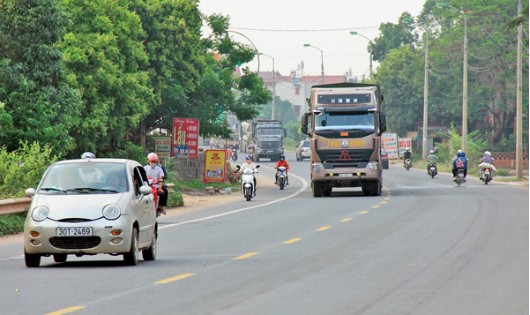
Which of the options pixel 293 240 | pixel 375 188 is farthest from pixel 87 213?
pixel 375 188

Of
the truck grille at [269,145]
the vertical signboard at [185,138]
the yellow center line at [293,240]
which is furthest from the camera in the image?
the truck grille at [269,145]

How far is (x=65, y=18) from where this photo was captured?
39.0m

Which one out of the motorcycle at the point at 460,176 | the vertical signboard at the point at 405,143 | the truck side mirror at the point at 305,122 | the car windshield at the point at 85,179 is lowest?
the motorcycle at the point at 460,176

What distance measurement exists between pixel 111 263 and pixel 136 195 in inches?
38.4

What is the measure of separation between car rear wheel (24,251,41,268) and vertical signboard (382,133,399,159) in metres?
78.1

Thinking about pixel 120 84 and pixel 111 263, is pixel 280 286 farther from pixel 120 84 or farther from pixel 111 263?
pixel 120 84

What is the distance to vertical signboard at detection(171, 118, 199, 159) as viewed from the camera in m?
51.1

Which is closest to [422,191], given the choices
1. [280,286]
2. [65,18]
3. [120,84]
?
[120,84]

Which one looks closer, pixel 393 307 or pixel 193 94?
pixel 393 307

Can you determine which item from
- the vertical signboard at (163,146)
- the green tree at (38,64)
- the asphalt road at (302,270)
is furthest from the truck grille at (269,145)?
the asphalt road at (302,270)

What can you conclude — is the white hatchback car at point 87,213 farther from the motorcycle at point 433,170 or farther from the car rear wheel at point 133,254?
the motorcycle at point 433,170

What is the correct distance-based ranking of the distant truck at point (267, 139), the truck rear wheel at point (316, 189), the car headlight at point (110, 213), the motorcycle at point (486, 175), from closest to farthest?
1. the car headlight at point (110, 213)
2. the truck rear wheel at point (316, 189)
3. the motorcycle at point (486, 175)
4. the distant truck at point (267, 139)

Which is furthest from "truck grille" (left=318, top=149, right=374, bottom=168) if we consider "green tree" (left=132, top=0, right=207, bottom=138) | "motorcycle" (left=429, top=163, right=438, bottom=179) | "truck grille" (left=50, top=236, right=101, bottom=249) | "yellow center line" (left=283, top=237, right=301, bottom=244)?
"truck grille" (left=50, top=236, right=101, bottom=249)

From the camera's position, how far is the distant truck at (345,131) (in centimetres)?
4234
